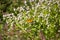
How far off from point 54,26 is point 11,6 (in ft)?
4.66

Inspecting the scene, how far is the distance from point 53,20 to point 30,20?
39 cm

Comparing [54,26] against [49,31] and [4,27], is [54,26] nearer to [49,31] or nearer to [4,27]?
[49,31]

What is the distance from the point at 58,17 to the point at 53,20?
108 mm

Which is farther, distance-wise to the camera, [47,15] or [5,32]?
[5,32]

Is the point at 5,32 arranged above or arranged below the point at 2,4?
below

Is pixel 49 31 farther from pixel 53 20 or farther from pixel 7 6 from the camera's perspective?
pixel 7 6

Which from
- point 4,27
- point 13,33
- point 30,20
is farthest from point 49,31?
point 4,27

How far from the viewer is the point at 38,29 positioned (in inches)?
154

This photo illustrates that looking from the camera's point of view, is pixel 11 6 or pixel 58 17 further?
pixel 11 6

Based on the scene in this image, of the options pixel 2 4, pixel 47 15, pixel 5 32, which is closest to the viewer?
pixel 47 15

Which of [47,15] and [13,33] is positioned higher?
[47,15]

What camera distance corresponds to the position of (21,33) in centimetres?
396

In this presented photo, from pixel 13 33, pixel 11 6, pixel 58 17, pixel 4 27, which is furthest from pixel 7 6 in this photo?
pixel 58 17

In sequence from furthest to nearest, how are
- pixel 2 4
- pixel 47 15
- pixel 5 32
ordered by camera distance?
pixel 2 4
pixel 5 32
pixel 47 15
